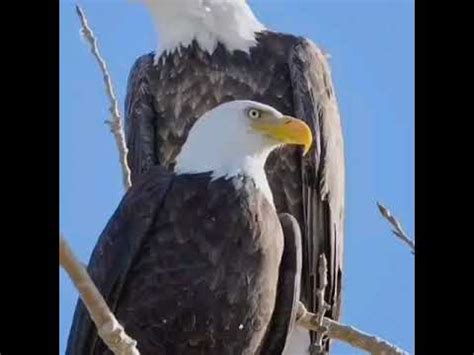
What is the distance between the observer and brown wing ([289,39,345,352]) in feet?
19.7

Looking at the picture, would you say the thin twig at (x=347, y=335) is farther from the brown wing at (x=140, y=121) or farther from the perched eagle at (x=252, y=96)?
the brown wing at (x=140, y=121)

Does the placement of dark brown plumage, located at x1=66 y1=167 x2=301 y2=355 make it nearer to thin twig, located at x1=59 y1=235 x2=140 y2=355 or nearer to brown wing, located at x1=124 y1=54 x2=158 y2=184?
thin twig, located at x1=59 y1=235 x2=140 y2=355

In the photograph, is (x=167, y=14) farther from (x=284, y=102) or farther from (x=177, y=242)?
(x=177, y=242)

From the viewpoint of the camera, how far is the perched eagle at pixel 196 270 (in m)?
4.91

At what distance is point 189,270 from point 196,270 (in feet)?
0.08

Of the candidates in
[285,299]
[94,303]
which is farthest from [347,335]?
[94,303]

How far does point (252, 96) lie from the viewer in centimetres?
612

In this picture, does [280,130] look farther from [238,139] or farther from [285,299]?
[285,299]

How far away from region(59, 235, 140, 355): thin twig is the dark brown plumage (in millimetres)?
658
